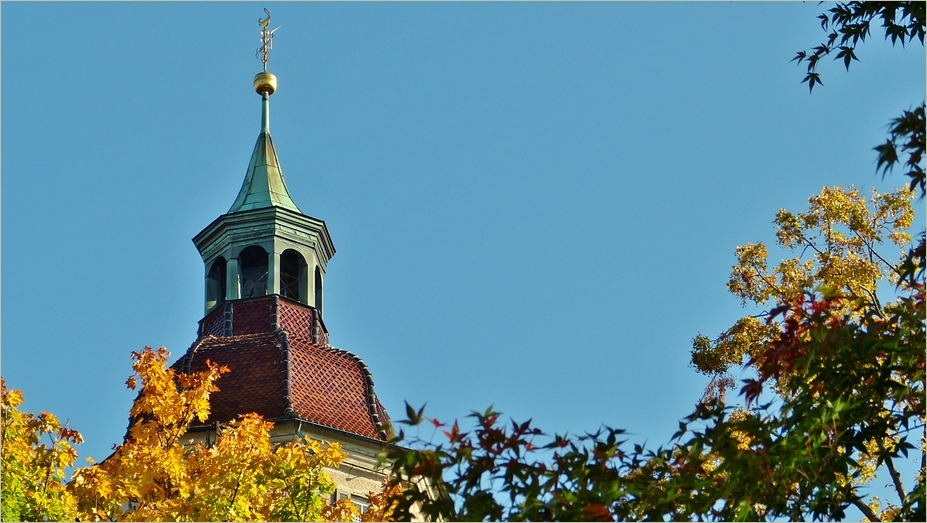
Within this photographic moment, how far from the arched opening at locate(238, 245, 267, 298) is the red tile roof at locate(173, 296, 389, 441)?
1.27m

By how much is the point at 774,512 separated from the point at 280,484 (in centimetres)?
1074

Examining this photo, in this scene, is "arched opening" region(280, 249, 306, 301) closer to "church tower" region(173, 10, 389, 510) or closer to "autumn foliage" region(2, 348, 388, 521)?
"church tower" region(173, 10, 389, 510)

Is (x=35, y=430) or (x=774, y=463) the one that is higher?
(x=35, y=430)

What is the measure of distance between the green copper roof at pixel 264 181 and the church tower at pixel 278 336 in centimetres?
3

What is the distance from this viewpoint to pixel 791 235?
25734mm

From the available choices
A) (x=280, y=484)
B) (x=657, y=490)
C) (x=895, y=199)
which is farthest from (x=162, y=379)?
(x=657, y=490)

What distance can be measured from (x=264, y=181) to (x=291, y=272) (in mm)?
2815

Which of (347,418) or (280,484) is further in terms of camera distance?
(347,418)

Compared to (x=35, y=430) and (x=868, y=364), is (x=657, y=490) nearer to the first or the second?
(x=868, y=364)

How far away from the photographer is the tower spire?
135 ft

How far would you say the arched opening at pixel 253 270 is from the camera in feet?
129

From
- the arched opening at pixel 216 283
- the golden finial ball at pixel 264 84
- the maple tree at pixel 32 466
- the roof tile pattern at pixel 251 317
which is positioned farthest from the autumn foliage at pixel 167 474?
the golden finial ball at pixel 264 84

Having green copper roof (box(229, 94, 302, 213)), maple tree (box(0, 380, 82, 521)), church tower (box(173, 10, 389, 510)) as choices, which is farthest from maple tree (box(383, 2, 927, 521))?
green copper roof (box(229, 94, 302, 213))

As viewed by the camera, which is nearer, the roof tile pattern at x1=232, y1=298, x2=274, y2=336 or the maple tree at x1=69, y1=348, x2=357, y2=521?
the maple tree at x1=69, y1=348, x2=357, y2=521
